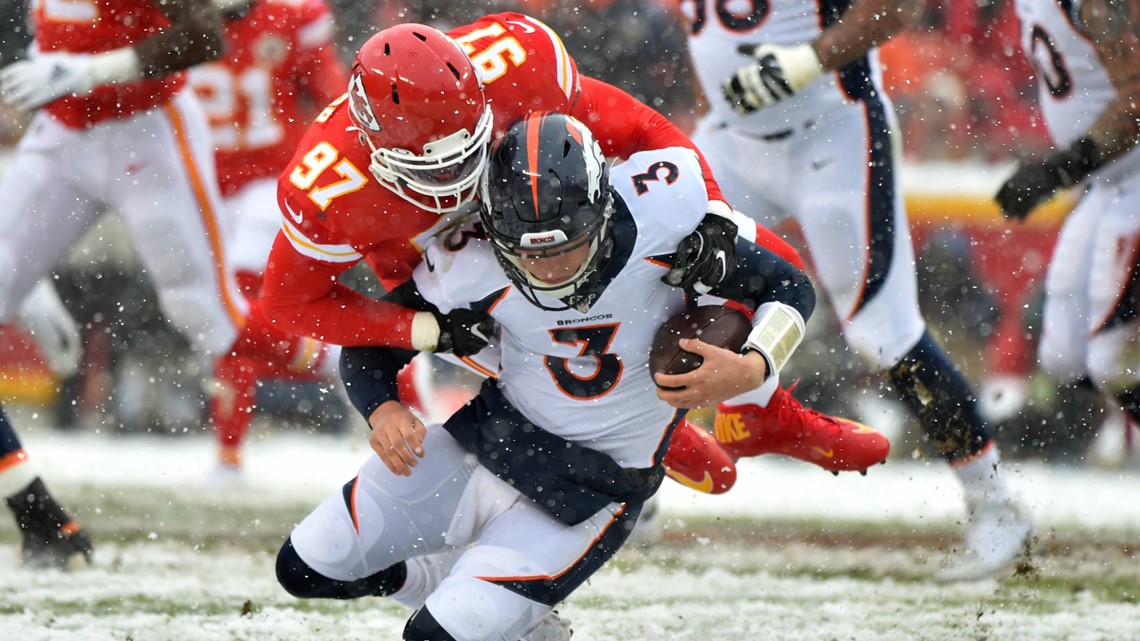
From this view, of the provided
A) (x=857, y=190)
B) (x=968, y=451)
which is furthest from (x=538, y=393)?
(x=968, y=451)

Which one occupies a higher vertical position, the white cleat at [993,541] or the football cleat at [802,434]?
the football cleat at [802,434]

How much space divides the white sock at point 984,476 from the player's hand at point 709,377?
167 cm

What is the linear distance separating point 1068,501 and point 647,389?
127 inches

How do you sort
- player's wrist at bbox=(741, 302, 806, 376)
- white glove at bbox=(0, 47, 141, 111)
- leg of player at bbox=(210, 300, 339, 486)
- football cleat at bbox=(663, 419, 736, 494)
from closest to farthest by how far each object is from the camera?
player's wrist at bbox=(741, 302, 806, 376) → football cleat at bbox=(663, 419, 736, 494) → white glove at bbox=(0, 47, 141, 111) → leg of player at bbox=(210, 300, 339, 486)

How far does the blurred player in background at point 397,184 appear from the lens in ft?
9.37

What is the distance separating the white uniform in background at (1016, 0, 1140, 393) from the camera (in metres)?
4.55

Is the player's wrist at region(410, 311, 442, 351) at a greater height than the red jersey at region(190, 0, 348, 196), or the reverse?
the player's wrist at region(410, 311, 442, 351)

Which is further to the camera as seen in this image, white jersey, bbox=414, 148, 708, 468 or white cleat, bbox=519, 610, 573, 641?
white cleat, bbox=519, 610, 573, 641

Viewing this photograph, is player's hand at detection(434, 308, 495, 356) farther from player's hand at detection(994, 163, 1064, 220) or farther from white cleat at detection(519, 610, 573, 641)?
player's hand at detection(994, 163, 1064, 220)

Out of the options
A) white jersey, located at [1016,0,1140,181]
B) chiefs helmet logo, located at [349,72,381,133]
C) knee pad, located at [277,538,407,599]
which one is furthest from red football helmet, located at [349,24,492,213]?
white jersey, located at [1016,0,1140,181]

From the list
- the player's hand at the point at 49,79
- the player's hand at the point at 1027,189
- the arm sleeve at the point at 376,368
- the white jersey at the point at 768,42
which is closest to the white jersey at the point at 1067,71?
the player's hand at the point at 1027,189

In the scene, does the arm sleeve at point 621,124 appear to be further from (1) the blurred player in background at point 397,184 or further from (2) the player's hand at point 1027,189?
(2) the player's hand at point 1027,189

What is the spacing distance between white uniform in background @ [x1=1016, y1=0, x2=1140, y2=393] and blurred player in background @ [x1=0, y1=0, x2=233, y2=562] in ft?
8.95

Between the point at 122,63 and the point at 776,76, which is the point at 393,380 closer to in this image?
the point at 776,76
